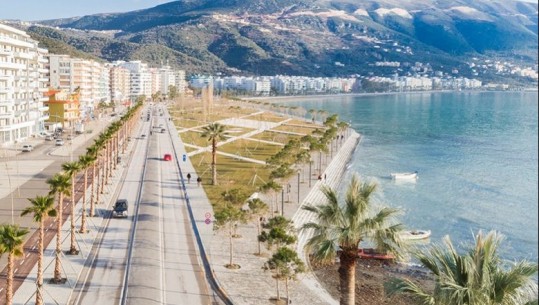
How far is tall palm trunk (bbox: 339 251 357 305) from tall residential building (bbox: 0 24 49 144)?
60.3m

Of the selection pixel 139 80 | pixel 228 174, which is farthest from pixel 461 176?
pixel 139 80

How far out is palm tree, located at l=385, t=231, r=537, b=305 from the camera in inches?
349

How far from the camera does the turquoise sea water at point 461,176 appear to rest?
4322cm

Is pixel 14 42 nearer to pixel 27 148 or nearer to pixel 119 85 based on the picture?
pixel 27 148

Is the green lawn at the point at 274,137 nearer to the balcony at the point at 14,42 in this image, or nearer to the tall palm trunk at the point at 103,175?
the balcony at the point at 14,42

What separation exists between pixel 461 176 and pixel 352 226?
55671 mm

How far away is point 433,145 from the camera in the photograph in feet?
304

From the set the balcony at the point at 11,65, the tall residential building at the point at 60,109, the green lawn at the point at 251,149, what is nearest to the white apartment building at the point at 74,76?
the tall residential building at the point at 60,109

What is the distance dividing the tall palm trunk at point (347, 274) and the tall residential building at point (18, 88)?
198 ft

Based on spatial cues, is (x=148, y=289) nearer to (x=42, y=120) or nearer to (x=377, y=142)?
(x=42, y=120)

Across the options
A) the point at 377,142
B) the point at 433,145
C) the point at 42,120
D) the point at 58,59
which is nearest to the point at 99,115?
the point at 58,59

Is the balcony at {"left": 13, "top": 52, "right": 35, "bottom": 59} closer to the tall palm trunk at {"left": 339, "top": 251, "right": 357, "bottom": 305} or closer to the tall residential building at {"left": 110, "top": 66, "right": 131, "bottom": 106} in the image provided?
the tall palm trunk at {"left": 339, "top": 251, "right": 357, "bottom": 305}

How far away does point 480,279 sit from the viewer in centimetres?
915

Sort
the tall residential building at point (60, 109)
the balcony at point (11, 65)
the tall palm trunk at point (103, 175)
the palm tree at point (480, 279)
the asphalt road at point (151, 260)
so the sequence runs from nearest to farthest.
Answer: the palm tree at point (480, 279), the asphalt road at point (151, 260), the tall palm trunk at point (103, 175), the balcony at point (11, 65), the tall residential building at point (60, 109)
